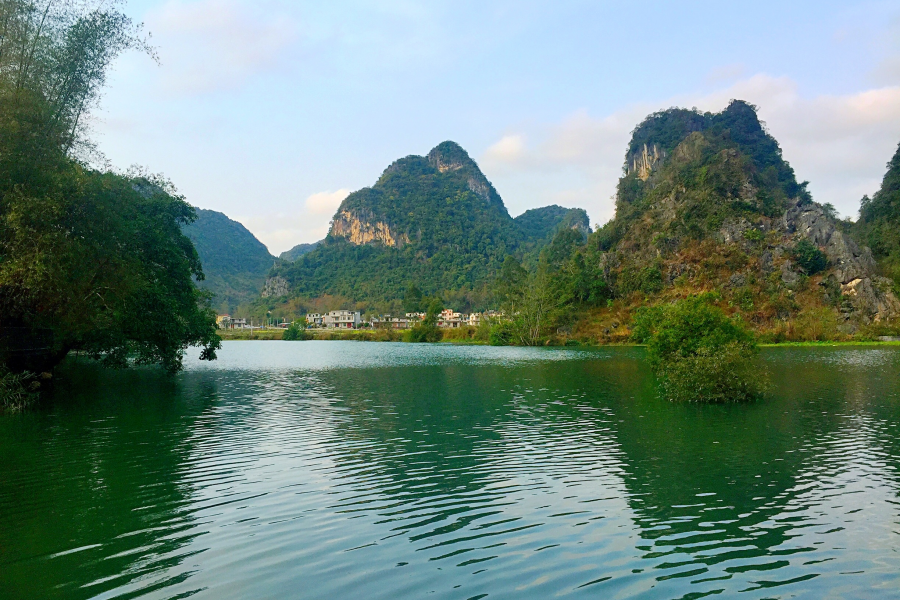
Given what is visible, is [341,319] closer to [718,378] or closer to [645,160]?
[645,160]

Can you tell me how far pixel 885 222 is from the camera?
108 metres

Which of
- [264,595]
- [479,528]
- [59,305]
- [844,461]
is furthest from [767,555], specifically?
[59,305]

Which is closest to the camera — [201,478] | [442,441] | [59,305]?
[201,478]

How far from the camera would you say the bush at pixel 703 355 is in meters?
26.1

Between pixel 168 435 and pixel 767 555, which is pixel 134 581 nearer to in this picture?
pixel 767 555

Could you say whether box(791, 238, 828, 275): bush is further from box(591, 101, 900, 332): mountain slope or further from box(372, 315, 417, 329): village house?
box(372, 315, 417, 329): village house

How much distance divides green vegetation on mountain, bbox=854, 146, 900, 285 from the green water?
305ft

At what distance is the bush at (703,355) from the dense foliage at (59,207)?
24.8m

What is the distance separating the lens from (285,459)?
618 inches

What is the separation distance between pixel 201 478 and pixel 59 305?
15.0 meters

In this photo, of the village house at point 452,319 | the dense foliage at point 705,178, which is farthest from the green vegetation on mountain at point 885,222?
the village house at point 452,319

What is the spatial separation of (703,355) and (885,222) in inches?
4169

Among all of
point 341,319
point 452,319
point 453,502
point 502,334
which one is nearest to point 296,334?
point 341,319

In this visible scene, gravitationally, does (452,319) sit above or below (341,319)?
below
